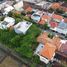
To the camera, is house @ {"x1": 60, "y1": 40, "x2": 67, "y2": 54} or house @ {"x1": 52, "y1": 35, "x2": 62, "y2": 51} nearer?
house @ {"x1": 60, "y1": 40, "x2": 67, "y2": 54}

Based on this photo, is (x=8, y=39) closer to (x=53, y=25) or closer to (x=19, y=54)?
(x=19, y=54)

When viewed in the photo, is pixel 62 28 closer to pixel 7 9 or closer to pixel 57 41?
pixel 57 41

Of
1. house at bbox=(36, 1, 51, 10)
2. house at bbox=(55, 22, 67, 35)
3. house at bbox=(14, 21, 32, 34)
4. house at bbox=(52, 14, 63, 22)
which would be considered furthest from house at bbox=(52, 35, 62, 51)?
house at bbox=(36, 1, 51, 10)

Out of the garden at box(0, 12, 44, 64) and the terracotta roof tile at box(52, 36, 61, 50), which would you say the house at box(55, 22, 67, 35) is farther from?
the garden at box(0, 12, 44, 64)

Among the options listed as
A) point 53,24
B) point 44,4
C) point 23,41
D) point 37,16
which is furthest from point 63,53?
point 44,4

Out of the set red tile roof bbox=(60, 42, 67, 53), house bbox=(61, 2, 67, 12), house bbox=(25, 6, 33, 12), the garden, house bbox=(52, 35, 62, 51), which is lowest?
the garden

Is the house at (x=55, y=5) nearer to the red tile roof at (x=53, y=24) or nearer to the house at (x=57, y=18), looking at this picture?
the house at (x=57, y=18)
